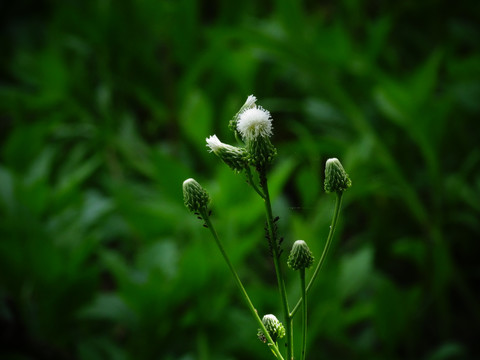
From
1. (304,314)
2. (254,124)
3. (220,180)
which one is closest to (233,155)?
(254,124)

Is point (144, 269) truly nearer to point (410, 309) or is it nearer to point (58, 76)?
point (410, 309)

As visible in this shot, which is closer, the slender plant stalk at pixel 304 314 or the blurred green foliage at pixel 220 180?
the slender plant stalk at pixel 304 314

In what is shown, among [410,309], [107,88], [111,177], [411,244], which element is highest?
[107,88]

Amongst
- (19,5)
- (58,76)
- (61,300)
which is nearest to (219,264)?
(61,300)

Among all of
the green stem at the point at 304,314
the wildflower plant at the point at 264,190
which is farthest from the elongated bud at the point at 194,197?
the green stem at the point at 304,314

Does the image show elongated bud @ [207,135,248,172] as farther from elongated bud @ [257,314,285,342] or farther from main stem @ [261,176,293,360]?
elongated bud @ [257,314,285,342]

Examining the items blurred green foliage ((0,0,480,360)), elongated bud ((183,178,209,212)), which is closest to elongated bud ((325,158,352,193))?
elongated bud ((183,178,209,212))

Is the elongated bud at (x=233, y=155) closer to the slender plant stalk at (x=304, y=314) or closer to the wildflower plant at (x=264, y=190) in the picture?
the wildflower plant at (x=264, y=190)
